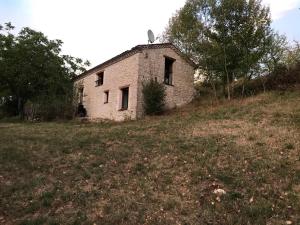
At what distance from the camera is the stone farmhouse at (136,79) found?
23.3 m

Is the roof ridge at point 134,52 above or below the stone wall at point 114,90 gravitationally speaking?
above

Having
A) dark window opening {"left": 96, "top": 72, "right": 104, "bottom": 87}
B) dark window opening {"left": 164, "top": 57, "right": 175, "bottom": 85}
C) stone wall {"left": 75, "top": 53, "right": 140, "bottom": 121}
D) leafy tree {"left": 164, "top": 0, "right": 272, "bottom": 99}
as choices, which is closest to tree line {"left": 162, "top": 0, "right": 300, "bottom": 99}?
leafy tree {"left": 164, "top": 0, "right": 272, "bottom": 99}

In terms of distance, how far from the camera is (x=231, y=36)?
2295 centimetres

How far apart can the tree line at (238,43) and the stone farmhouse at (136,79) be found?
2255mm

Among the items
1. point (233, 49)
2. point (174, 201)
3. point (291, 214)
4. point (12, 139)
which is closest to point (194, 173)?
point (174, 201)

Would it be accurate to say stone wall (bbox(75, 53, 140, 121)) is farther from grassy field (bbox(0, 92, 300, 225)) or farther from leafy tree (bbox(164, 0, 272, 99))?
grassy field (bbox(0, 92, 300, 225))

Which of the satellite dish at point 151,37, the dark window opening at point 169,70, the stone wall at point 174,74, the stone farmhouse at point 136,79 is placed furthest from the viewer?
the dark window opening at point 169,70

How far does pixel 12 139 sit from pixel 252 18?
52.9ft

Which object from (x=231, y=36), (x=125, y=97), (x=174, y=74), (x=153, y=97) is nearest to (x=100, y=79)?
(x=125, y=97)

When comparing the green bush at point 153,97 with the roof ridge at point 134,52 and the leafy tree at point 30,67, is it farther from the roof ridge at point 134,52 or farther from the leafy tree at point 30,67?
the leafy tree at point 30,67

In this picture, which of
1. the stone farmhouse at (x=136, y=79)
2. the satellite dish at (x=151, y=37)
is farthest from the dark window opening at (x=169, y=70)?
the satellite dish at (x=151, y=37)

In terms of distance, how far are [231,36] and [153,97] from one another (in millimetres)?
6260

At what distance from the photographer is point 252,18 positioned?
22.9 metres

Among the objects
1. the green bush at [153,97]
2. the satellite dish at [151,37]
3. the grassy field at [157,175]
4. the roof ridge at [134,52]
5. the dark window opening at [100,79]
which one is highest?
the satellite dish at [151,37]
